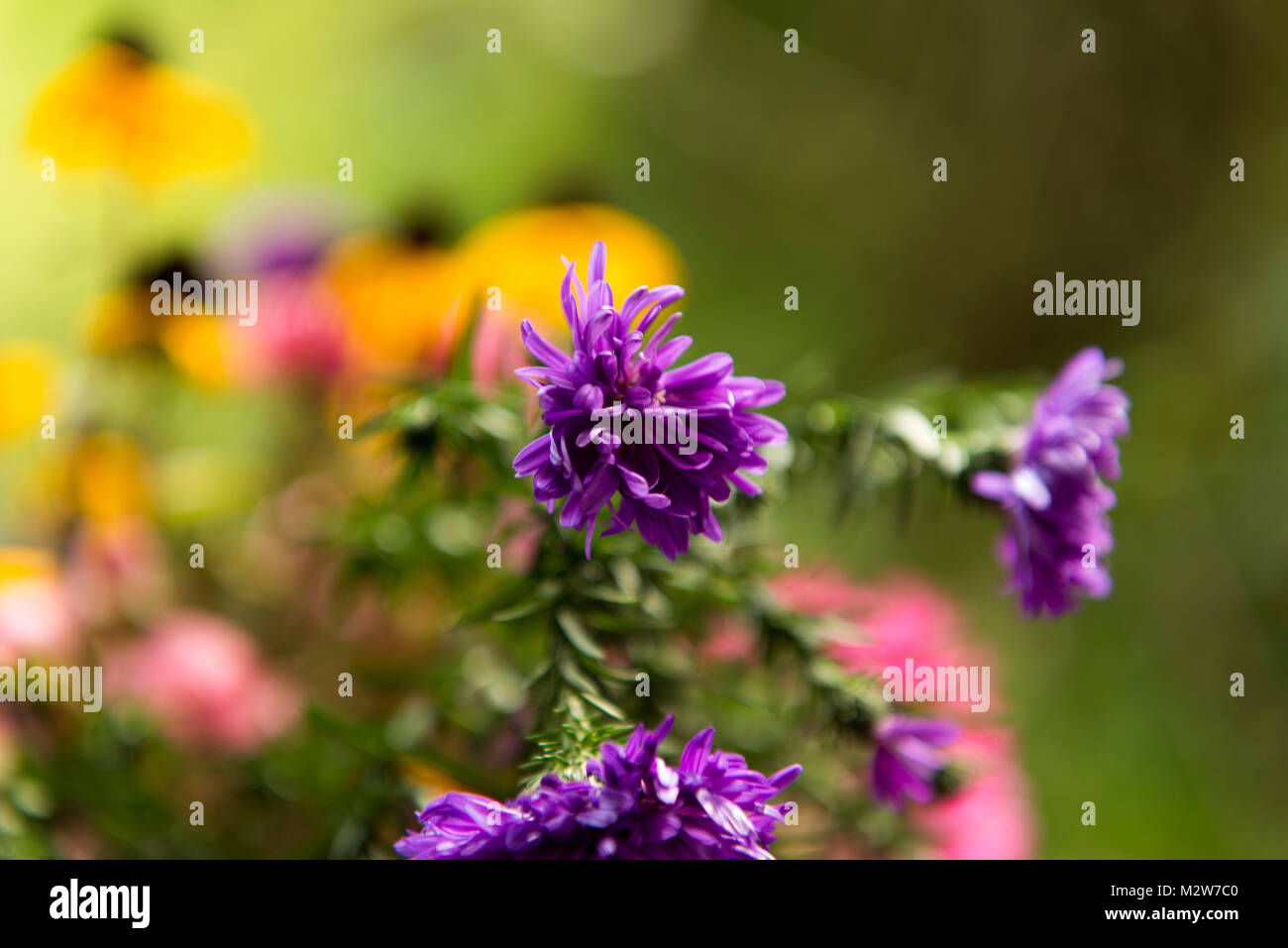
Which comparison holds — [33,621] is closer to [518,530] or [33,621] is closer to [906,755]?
[518,530]

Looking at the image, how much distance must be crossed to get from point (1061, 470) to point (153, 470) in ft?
2.30

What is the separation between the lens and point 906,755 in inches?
17.3

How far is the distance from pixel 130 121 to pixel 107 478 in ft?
0.99

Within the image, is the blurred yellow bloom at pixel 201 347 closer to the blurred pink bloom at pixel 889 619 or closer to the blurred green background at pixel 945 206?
the blurred green background at pixel 945 206

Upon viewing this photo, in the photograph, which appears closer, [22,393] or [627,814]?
[627,814]

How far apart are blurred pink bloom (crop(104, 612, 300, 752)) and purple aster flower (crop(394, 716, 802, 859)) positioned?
0.40 m

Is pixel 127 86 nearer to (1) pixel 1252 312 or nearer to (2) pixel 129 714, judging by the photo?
(2) pixel 129 714

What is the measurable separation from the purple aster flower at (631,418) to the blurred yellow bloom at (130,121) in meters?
0.65

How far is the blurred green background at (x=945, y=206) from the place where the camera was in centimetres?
113

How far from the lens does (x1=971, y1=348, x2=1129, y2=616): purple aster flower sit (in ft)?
1.38
